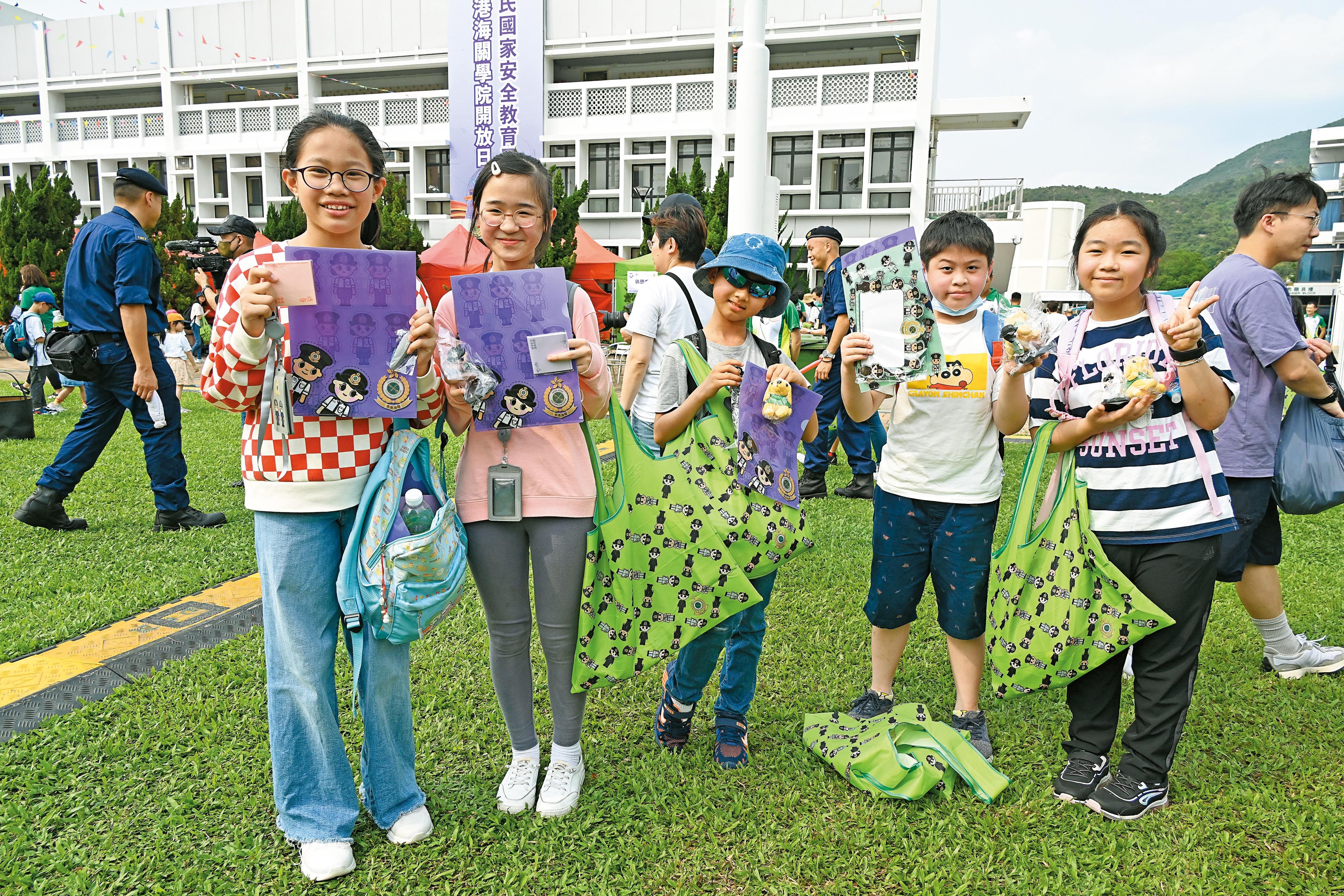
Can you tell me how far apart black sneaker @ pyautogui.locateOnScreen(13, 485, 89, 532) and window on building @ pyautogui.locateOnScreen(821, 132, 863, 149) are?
82.9 feet

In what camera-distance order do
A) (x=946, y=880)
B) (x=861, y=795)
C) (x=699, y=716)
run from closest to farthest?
(x=946, y=880) → (x=861, y=795) → (x=699, y=716)

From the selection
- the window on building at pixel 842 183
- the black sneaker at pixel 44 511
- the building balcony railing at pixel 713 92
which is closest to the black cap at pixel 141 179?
the black sneaker at pixel 44 511

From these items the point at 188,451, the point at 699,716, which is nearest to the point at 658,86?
the point at 188,451

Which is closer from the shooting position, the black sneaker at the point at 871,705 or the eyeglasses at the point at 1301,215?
the black sneaker at the point at 871,705

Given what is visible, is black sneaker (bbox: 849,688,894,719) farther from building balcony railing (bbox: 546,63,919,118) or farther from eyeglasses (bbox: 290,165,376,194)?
building balcony railing (bbox: 546,63,919,118)

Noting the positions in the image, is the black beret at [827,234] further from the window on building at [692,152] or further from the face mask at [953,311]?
the window on building at [692,152]

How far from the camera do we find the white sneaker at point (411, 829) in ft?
7.78

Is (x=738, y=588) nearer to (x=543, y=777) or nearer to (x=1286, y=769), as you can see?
(x=543, y=777)

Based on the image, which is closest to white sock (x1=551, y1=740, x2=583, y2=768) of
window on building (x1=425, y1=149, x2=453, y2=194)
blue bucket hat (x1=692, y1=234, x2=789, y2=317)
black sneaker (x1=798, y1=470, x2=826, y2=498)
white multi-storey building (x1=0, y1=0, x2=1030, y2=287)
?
blue bucket hat (x1=692, y1=234, x2=789, y2=317)

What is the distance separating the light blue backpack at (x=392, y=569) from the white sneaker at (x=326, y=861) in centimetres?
47

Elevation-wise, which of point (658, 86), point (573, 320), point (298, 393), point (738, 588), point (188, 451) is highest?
point (658, 86)

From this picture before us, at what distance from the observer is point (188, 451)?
8.24 metres

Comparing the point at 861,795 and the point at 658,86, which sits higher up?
the point at 658,86

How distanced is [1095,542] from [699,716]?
1.58m
